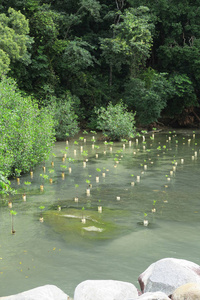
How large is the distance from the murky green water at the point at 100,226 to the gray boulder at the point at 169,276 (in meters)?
1.01

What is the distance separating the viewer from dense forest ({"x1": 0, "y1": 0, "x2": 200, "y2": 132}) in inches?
1018

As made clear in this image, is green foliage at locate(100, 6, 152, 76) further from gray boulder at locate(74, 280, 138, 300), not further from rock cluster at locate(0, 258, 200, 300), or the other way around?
gray boulder at locate(74, 280, 138, 300)

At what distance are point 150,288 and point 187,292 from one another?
0.88 metres

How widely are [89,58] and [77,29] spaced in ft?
13.2

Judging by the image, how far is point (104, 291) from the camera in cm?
583

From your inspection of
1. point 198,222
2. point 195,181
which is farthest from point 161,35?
point 198,222

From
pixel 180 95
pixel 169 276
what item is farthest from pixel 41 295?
pixel 180 95

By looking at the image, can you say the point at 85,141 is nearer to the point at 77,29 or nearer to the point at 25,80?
the point at 25,80

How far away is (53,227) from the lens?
9.96 metres

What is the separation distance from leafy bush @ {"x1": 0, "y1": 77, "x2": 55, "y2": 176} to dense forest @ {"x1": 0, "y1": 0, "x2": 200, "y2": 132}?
26.3 feet

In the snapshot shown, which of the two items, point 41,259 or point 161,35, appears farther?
point 161,35

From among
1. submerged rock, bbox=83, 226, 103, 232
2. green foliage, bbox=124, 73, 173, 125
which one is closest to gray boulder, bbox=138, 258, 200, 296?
submerged rock, bbox=83, 226, 103, 232

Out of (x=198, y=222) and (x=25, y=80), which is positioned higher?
(x=25, y=80)

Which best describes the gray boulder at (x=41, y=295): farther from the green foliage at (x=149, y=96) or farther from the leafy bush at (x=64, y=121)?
the green foliage at (x=149, y=96)
